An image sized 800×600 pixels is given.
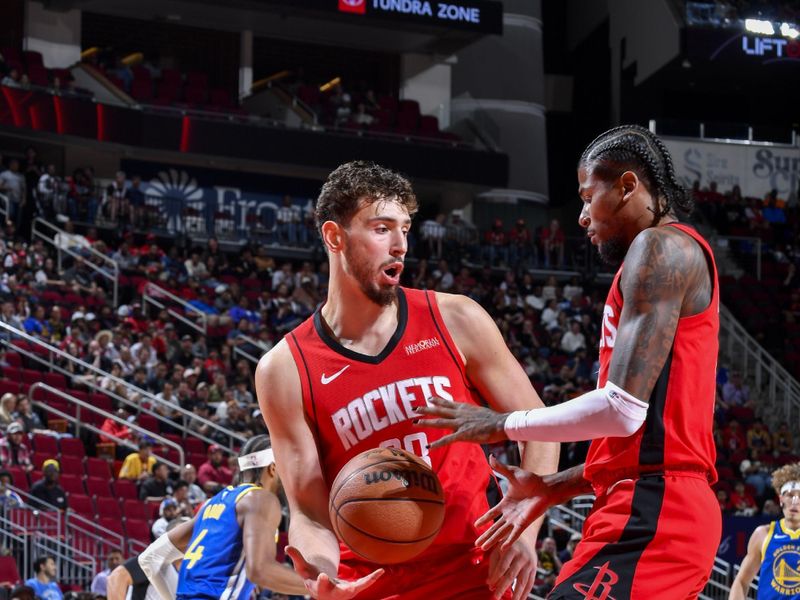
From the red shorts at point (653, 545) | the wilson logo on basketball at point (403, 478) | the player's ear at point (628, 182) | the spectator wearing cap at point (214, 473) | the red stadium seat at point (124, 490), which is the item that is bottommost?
the red stadium seat at point (124, 490)

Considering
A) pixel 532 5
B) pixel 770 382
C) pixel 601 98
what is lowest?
pixel 770 382

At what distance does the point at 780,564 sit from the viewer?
938cm

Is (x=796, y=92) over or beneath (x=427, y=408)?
over

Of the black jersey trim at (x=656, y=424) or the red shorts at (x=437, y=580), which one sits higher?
the black jersey trim at (x=656, y=424)

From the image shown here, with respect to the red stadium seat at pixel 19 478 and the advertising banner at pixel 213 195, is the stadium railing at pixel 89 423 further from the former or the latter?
the advertising banner at pixel 213 195

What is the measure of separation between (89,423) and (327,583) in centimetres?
1324

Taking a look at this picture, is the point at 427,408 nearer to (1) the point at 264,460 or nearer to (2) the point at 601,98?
(1) the point at 264,460

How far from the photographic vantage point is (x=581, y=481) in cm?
432

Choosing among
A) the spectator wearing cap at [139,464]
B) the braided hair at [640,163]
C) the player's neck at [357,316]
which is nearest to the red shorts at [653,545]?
the braided hair at [640,163]

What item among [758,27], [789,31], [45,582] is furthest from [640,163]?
[789,31]

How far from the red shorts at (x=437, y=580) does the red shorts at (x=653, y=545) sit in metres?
0.51

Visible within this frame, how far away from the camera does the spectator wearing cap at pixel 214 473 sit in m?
15.0

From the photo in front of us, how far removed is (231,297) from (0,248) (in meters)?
4.01

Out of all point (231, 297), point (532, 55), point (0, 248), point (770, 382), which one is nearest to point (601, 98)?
point (532, 55)
